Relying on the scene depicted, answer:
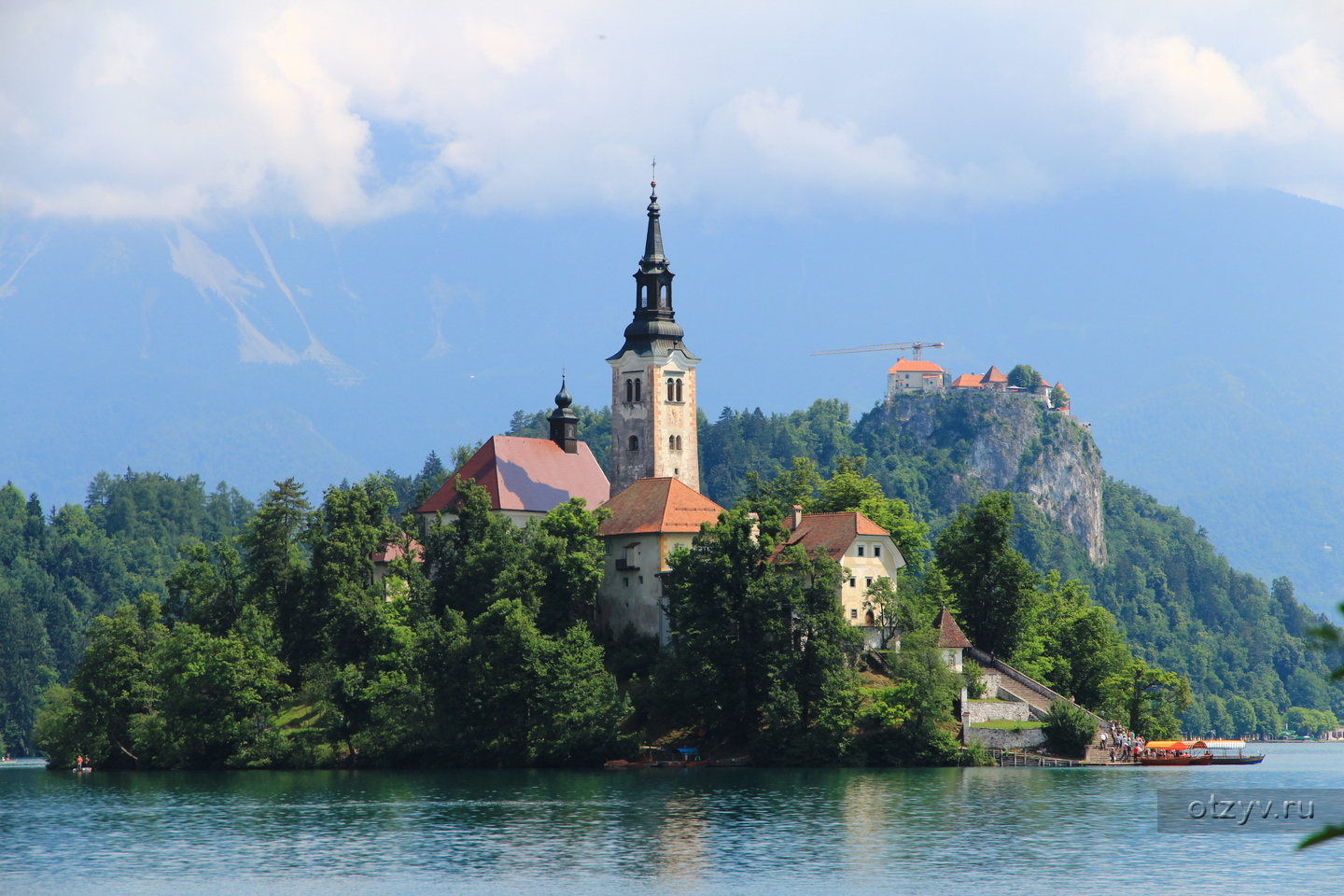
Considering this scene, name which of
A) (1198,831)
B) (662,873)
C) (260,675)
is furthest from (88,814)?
(1198,831)

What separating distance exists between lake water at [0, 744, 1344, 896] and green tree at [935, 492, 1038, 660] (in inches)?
611

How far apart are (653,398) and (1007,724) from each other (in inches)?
1326

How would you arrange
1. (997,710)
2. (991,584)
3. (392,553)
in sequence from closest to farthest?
(997,710) < (991,584) < (392,553)

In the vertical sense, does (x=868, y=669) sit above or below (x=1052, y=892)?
above

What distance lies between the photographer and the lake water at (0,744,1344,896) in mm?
47375

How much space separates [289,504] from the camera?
97.2 m

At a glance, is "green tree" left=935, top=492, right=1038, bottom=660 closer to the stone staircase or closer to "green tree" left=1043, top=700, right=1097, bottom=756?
the stone staircase

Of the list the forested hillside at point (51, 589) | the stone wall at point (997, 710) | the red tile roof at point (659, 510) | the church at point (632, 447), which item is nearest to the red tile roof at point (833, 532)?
the red tile roof at point (659, 510)

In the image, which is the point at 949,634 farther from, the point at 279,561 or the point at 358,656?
the point at 279,561

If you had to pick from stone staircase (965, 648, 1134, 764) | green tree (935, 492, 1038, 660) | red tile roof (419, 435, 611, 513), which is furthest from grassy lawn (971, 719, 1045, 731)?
red tile roof (419, 435, 611, 513)

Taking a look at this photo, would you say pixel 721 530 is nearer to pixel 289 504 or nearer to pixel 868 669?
pixel 868 669

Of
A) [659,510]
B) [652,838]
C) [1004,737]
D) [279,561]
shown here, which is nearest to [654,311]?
[659,510]

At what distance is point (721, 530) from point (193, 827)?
32175mm

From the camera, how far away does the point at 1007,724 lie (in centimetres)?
8656
